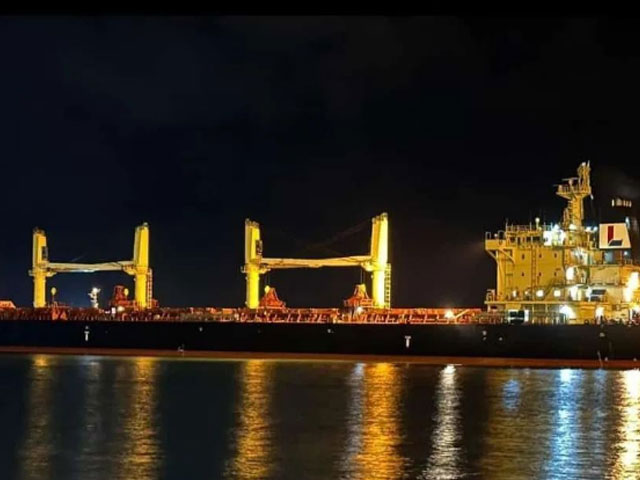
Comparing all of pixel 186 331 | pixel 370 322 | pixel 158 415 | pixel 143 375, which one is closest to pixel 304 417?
pixel 158 415

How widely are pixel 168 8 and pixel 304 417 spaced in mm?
17975

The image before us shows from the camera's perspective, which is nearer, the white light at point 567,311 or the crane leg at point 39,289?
the white light at point 567,311

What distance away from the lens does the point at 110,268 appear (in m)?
49.4

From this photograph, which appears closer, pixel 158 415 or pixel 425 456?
pixel 425 456

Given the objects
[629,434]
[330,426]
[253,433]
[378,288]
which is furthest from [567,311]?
[253,433]

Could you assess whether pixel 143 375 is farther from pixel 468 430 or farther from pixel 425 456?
pixel 425 456

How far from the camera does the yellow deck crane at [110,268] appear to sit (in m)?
48.7

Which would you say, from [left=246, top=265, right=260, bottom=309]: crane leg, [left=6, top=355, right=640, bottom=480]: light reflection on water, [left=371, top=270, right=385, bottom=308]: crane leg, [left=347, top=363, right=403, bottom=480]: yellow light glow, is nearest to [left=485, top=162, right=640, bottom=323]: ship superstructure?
[left=6, top=355, right=640, bottom=480]: light reflection on water

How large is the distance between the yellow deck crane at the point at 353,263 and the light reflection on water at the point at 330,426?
10.7 m

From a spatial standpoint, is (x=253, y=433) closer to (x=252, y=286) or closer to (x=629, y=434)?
(x=629, y=434)

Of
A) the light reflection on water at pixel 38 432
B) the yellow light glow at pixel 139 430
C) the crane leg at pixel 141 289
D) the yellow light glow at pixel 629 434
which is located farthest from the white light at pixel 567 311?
the crane leg at pixel 141 289

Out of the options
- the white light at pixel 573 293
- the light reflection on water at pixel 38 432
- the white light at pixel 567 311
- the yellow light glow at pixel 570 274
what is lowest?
the light reflection on water at pixel 38 432

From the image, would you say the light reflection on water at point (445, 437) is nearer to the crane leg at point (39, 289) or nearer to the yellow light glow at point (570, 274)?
the yellow light glow at point (570, 274)

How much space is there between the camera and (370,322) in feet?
135
